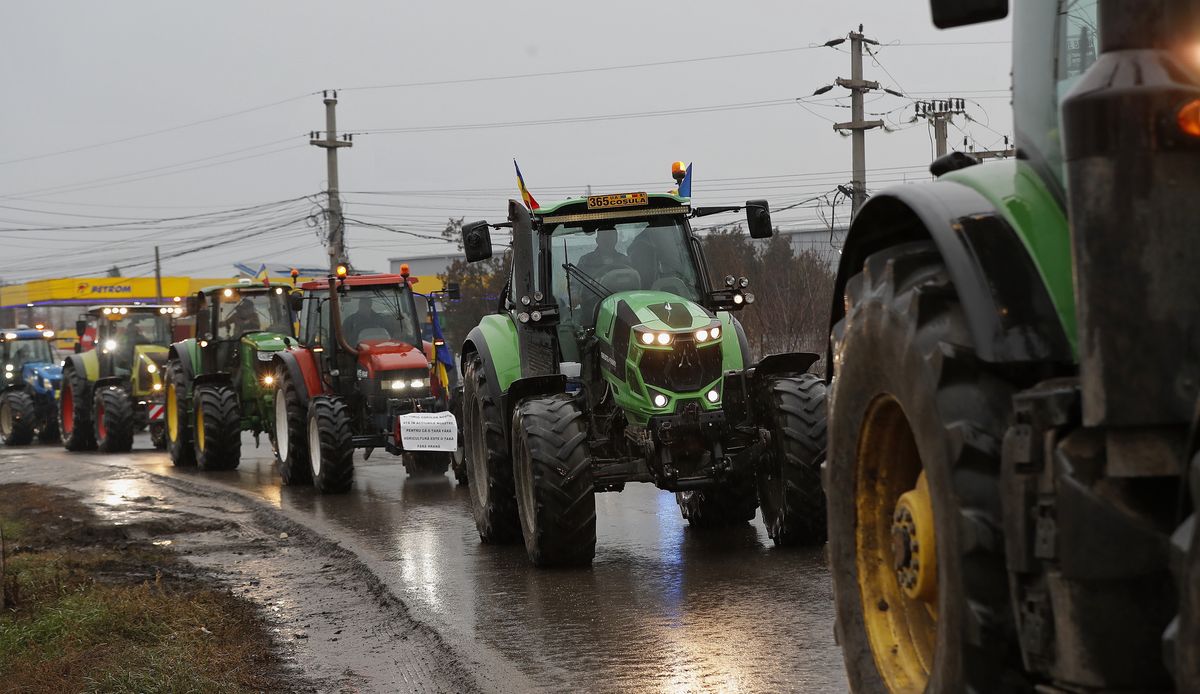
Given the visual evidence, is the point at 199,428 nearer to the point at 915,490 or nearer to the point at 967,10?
the point at 915,490

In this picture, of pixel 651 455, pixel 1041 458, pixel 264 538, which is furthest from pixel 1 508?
pixel 1041 458

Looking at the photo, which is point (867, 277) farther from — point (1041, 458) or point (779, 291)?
point (779, 291)

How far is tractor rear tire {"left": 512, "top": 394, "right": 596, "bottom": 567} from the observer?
8727 mm

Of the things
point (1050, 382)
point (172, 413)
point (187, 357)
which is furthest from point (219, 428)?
point (1050, 382)

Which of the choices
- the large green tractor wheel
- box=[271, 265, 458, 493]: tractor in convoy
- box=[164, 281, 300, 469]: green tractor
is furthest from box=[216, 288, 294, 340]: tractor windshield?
the large green tractor wheel

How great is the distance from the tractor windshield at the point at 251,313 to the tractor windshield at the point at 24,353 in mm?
11358

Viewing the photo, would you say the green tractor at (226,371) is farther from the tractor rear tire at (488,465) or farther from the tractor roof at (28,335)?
the tractor roof at (28,335)

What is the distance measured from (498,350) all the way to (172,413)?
480 inches

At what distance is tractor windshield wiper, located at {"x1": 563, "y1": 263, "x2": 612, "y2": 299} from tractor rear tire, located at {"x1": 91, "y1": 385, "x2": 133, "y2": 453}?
15.2 meters

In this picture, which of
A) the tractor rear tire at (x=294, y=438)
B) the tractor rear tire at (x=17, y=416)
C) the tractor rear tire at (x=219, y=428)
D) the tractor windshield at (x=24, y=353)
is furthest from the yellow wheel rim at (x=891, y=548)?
the tractor windshield at (x=24, y=353)

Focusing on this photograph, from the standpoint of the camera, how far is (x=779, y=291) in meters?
28.5

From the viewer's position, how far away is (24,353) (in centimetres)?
2972

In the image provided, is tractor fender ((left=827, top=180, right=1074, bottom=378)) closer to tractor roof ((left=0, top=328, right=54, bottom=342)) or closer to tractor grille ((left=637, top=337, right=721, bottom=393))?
tractor grille ((left=637, top=337, right=721, bottom=393))

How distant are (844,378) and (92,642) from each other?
184 inches
